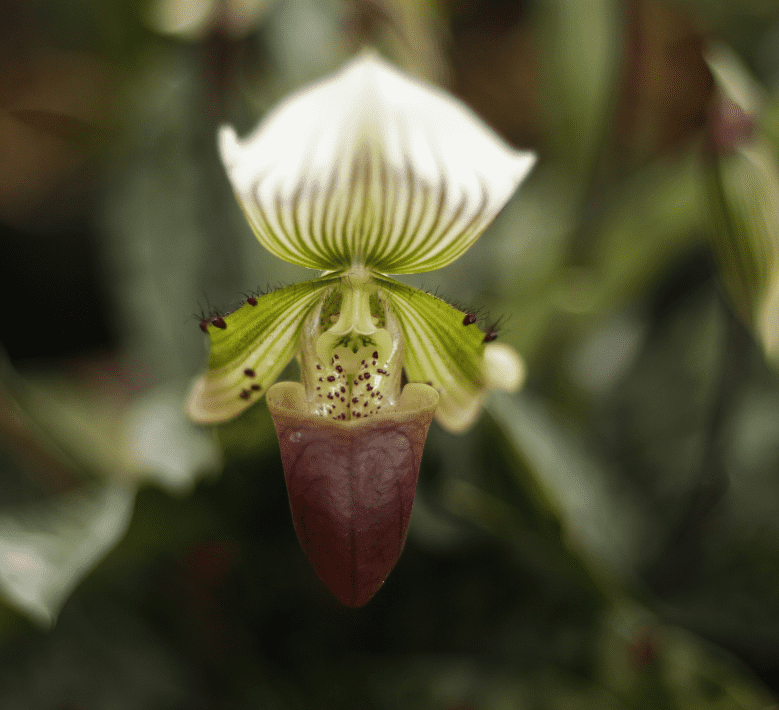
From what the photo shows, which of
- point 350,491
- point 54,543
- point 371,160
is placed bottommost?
point 54,543

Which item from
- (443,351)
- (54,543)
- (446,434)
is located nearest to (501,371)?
(443,351)

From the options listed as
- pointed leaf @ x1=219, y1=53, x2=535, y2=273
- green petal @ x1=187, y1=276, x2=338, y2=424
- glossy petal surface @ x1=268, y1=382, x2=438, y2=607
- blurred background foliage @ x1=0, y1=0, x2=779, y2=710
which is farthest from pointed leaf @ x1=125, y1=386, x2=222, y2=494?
pointed leaf @ x1=219, y1=53, x2=535, y2=273

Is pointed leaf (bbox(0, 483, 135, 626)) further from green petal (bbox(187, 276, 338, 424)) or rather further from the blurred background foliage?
green petal (bbox(187, 276, 338, 424))

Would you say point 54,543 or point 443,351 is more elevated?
point 443,351

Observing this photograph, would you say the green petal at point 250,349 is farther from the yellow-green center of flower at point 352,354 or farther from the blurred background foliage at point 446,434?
the blurred background foliage at point 446,434

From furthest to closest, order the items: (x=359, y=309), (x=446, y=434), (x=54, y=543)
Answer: (x=446, y=434) < (x=54, y=543) < (x=359, y=309)

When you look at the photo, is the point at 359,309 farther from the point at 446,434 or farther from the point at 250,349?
the point at 446,434
